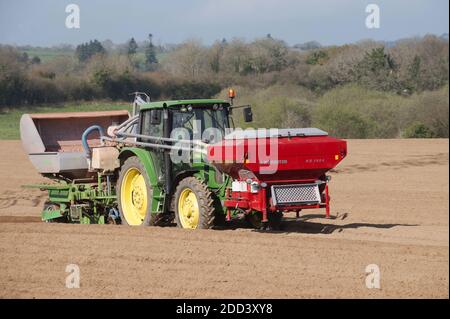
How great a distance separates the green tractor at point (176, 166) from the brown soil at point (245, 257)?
1.76 ft

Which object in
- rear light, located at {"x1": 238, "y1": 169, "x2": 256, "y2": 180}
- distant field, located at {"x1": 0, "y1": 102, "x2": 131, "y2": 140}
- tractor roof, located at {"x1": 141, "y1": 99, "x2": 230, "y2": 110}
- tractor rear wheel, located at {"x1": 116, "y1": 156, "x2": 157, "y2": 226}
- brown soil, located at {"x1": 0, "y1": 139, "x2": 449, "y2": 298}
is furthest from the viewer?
distant field, located at {"x1": 0, "y1": 102, "x2": 131, "y2": 140}

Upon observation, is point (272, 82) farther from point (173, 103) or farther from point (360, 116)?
point (173, 103)

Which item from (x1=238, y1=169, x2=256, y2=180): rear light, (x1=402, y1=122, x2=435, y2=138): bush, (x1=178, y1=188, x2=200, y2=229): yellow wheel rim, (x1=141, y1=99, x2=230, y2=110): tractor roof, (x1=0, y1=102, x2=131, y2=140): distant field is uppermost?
(x1=141, y1=99, x2=230, y2=110): tractor roof

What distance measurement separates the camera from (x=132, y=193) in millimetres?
14102

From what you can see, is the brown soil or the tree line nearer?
the brown soil

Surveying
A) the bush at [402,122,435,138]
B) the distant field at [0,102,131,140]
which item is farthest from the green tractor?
the bush at [402,122,435,138]

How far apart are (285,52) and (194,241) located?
98.1 ft

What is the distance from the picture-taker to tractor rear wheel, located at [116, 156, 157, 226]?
1377 centimetres

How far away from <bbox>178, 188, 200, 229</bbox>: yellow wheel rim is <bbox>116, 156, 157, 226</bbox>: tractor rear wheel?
2.81 feet

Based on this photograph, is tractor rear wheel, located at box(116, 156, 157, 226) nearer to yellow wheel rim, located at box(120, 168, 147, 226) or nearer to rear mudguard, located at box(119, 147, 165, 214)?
yellow wheel rim, located at box(120, 168, 147, 226)

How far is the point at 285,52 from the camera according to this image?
40.7 m

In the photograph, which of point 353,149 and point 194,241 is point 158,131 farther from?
point 353,149

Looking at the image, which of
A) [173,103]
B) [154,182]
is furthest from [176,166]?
[173,103]
